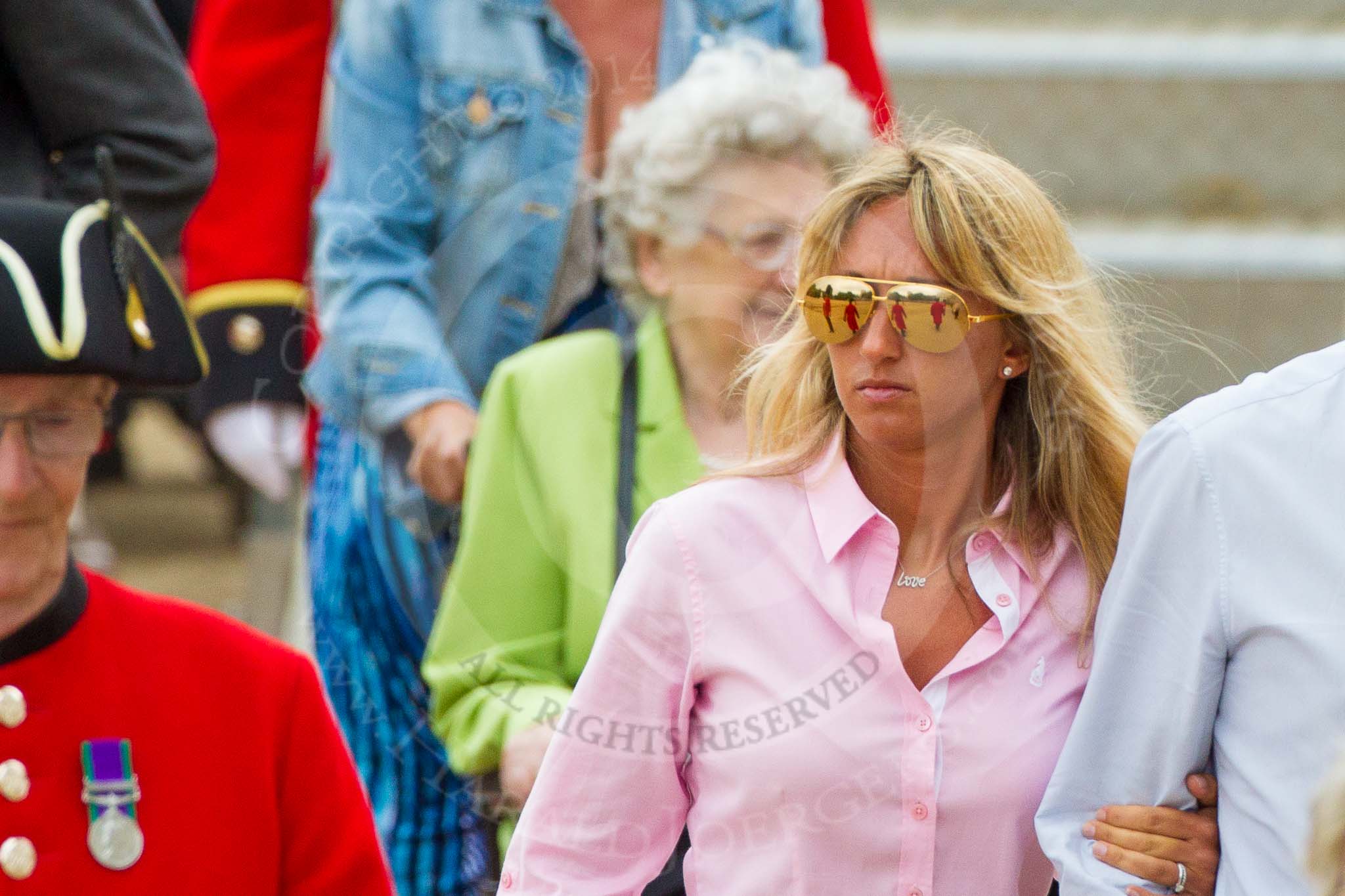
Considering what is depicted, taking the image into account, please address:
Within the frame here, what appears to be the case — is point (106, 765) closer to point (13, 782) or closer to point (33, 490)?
point (13, 782)

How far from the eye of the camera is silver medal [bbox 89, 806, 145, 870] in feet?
6.68

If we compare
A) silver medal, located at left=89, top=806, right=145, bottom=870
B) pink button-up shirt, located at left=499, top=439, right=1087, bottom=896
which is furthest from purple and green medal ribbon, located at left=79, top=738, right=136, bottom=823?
pink button-up shirt, located at left=499, top=439, right=1087, bottom=896

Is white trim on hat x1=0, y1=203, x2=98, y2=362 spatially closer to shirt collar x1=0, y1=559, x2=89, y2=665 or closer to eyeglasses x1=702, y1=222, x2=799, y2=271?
shirt collar x1=0, y1=559, x2=89, y2=665

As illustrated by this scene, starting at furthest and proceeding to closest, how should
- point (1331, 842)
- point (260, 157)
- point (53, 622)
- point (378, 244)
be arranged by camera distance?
point (260, 157), point (378, 244), point (53, 622), point (1331, 842)

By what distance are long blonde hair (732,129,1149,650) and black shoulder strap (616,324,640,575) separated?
34 centimetres

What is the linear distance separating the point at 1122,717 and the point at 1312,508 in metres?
0.28

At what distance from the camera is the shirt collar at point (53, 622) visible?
206cm

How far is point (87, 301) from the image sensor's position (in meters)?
2.14

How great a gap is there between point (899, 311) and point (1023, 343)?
20 centimetres

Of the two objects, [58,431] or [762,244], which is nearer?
[58,431]

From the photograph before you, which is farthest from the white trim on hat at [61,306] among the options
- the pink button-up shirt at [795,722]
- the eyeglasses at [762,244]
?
the eyeglasses at [762,244]

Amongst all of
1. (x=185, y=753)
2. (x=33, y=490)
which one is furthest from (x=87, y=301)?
(x=185, y=753)

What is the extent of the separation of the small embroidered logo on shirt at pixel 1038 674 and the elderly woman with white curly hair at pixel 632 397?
0.65 m

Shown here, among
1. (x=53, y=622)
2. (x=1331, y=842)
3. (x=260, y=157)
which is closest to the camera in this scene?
(x=1331, y=842)
